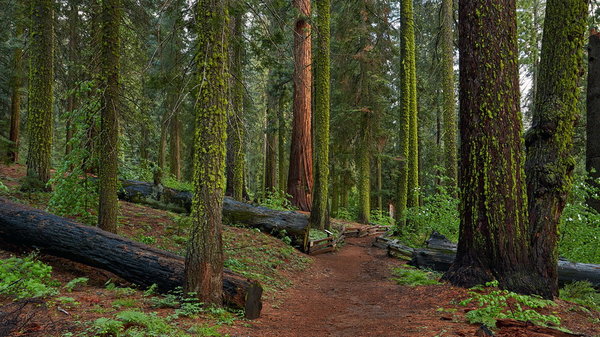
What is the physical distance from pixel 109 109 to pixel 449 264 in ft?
27.6

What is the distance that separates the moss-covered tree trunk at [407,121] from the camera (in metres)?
15.3

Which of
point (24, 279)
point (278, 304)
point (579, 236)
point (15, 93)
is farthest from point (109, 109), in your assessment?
point (15, 93)

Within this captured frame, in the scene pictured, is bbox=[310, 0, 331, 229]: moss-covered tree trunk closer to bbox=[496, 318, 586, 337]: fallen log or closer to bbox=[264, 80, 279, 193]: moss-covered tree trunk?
bbox=[264, 80, 279, 193]: moss-covered tree trunk

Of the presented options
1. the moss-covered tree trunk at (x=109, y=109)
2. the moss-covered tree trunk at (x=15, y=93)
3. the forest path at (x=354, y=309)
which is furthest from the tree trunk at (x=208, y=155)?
the moss-covered tree trunk at (x=15, y=93)

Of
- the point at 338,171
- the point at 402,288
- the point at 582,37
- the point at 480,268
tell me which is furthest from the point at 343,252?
the point at 338,171

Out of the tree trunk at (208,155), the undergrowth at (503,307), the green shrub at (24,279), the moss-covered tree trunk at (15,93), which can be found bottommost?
the undergrowth at (503,307)

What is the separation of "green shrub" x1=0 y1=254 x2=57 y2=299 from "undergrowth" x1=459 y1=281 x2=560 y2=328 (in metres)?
5.55

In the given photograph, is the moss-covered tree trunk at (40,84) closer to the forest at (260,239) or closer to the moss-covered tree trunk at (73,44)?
the forest at (260,239)

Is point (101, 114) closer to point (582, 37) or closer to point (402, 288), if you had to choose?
point (402, 288)

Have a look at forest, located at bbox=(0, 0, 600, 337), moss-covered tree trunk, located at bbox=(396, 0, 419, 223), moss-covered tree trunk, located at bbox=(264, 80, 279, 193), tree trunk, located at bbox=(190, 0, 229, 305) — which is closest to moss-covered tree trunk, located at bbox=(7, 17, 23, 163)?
forest, located at bbox=(0, 0, 600, 337)

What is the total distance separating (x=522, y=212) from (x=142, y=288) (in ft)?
20.9

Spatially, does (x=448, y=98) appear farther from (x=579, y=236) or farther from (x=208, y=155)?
A: (x=208, y=155)

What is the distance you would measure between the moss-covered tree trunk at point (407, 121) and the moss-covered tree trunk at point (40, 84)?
1284 cm

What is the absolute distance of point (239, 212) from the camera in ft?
41.1
